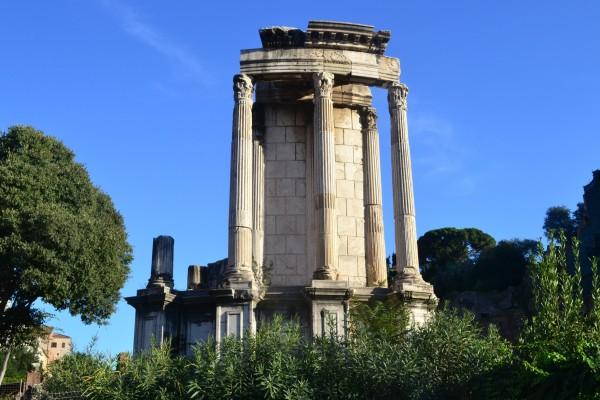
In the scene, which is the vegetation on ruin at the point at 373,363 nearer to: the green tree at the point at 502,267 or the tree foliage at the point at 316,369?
the tree foliage at the point at 316,369

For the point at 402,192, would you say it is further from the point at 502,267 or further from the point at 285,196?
the point at 502,267

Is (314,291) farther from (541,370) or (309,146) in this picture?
(541,370)

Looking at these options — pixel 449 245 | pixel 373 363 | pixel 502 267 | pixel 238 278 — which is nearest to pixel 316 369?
pixel 373 363

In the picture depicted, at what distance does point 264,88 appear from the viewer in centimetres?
2027

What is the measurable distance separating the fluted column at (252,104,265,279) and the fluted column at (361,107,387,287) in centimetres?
292

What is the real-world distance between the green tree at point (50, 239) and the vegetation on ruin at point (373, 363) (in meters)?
13.0

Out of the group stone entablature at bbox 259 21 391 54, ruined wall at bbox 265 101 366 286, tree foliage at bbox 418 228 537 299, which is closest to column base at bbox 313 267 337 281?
ruined wall at bbox 265 101 366 286

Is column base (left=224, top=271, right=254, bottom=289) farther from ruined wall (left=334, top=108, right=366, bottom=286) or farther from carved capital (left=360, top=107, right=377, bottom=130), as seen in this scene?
carved capital (left=360, top=107, right=377, bottom=130)

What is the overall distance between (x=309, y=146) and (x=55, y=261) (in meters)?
11.3

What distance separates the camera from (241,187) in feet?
58.9

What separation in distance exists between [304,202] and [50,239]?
11.2m

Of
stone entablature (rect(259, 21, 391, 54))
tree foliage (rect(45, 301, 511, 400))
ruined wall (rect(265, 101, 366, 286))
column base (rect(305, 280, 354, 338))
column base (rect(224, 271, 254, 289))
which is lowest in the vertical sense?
tree foliage (rect(45, 301, 511, 400))

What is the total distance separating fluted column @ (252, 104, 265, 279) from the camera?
61.7ft

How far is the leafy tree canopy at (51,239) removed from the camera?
25.4m
